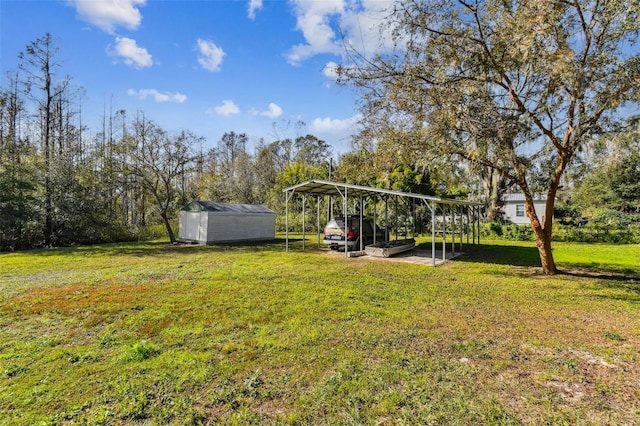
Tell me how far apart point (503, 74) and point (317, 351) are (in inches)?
279

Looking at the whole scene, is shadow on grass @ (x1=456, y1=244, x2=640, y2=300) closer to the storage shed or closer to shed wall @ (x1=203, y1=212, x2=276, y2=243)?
shed wall @ (x1=203, y1=212, x2=276, y2=243)

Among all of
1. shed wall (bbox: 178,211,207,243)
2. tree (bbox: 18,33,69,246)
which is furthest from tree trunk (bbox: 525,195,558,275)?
tree (bbox: 18,33,69,246)

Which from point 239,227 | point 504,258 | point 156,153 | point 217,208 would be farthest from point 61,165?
point 504,258

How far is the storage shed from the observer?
53.9 feet

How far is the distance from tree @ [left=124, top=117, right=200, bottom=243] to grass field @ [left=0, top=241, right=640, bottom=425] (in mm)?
9388

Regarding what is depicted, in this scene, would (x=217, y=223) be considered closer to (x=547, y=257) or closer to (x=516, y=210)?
(x=547, y=257)

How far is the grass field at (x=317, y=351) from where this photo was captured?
8.37 ft

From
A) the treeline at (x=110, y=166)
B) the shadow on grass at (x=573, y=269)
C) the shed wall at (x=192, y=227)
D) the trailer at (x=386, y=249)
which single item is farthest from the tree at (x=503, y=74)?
the shed wall at (x=192, y=227)

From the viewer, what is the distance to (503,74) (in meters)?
7.12

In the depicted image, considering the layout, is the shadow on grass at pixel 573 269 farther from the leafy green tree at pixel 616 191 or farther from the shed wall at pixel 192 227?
the leafy green tree at pixel 616 191

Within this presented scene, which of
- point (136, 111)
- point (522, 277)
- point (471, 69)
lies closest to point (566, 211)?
point (522, 277)

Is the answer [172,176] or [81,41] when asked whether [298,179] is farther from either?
[81,41]

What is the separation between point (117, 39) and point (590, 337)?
1409 cm

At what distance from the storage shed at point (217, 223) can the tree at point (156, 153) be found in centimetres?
108
